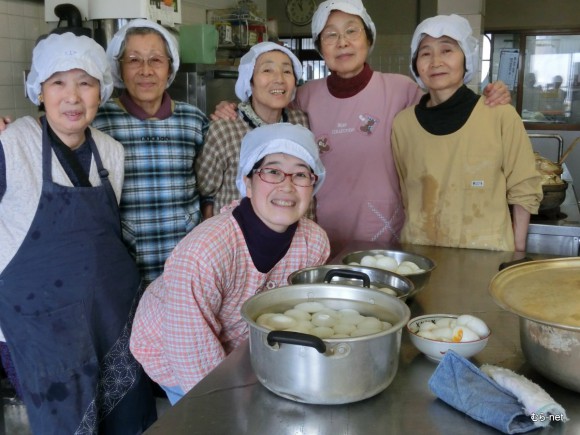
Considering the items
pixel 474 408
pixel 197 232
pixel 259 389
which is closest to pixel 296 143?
pixel 197 232

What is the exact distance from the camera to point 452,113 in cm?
245

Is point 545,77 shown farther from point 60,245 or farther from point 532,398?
point 532,398

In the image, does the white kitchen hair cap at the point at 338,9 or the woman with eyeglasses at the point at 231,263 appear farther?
the white kitchen hair cap at the point at 338,9

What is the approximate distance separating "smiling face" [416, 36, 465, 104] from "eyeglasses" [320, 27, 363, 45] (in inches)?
12.7

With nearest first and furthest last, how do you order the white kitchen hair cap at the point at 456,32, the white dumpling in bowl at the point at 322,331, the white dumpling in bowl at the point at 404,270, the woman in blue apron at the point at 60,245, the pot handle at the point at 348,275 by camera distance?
the white dumpling in bowl at the point at 322,331 → the pot handle at the point at 348,275 → the white dumpling in bowl at the point at 404,270 → the woman in blue apron at the point at 60,245 → the white kitchen hair cap at the point at 456,32

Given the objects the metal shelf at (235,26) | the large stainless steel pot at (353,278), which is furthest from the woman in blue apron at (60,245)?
the metal shelf at (235,26)

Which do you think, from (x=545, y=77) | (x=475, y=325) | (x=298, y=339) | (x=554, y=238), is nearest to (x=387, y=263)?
(x=475, y=325)

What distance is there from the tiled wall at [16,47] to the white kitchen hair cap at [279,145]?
1.90 meters

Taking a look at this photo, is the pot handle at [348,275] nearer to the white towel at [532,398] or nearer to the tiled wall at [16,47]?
the white towel at [532,398]

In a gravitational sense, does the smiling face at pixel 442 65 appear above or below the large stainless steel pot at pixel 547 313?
above

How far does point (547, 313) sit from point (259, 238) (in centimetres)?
83

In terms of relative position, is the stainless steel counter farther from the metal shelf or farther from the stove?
the metal shelf

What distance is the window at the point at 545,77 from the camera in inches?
315

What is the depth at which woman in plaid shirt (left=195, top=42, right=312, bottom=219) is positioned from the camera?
8.36 feet
